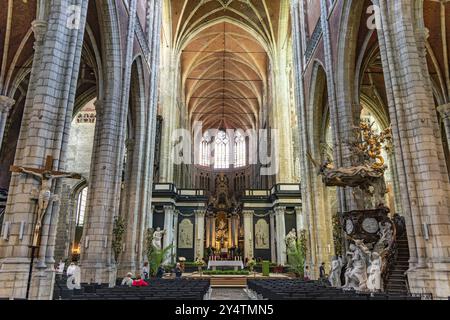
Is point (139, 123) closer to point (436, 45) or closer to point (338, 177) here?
point (338, 177)

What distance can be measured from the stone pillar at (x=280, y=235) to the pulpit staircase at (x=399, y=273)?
13.0 meters

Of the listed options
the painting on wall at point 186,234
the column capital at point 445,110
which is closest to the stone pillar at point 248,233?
the painting on wall at point 186,234

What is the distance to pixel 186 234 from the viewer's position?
25281mm

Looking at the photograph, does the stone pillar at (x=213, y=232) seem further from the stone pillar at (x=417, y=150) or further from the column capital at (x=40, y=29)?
the column capital at (x=40, y=29)

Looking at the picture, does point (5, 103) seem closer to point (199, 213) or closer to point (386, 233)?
point (199, 213)

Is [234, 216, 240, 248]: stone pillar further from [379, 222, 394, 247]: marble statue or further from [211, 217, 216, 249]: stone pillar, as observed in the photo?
[379, 222, 394, 247]: marble statue

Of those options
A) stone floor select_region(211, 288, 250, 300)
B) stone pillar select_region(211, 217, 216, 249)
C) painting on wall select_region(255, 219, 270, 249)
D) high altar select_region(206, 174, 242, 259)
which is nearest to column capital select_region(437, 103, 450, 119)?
stone floor select_region(211, 288, 250, 300)

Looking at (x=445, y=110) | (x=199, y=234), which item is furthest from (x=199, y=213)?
(x=445, y=110)

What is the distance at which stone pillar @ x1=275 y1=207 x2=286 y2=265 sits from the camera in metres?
23.6

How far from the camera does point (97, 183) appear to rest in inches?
431

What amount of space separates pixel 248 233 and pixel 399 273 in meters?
16.6

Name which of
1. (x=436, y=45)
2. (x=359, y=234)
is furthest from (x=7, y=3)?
(x=436, y=45)

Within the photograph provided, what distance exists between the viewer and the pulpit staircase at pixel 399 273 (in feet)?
29.9
